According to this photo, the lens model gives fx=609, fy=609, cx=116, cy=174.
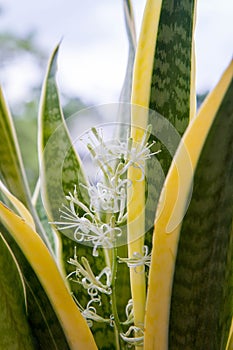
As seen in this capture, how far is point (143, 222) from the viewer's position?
414mm

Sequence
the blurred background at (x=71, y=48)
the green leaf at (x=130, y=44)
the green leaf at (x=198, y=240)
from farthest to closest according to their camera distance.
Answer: the blurred background at (x=71, y=48) < the green leaf at (x=130, y=44) < the green leaf at (x=198, y=240)

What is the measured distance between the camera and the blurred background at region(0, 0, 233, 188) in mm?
2229

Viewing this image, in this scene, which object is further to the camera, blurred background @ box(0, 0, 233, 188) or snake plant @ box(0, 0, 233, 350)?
blurred background @ box(0, 0, 233, 188)

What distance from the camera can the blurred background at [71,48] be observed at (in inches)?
87.7

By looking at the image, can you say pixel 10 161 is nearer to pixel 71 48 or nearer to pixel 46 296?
pixel 46 296

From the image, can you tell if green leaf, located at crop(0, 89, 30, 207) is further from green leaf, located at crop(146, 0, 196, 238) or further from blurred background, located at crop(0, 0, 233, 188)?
blurred background, located at crop(0, 0, 233, 188)

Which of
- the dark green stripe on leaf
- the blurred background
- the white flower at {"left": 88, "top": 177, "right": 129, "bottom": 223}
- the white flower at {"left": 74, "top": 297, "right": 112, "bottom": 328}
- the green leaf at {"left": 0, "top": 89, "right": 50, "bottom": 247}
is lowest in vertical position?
the white flower at {"left": 74, "top": 297, "right": 112, "bottom": 328}

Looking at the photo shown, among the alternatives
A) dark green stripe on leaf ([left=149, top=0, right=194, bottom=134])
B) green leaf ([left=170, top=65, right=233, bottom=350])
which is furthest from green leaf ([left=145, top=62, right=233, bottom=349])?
dark green stripe on leaf ([left=149, top=0, right=194, bottom=134])

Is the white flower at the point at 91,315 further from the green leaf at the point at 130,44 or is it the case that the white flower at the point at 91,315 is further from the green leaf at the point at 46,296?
the green leaf at the point at 130,44

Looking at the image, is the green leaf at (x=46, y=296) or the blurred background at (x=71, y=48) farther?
the blurred background at (x=71, y=48)

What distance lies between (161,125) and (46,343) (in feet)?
0.53

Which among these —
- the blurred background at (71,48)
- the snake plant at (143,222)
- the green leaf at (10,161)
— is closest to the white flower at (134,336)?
the snake plant at (143,222)

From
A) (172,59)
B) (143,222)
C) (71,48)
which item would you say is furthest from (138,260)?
(71,48)

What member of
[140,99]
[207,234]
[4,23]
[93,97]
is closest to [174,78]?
[140,99]
